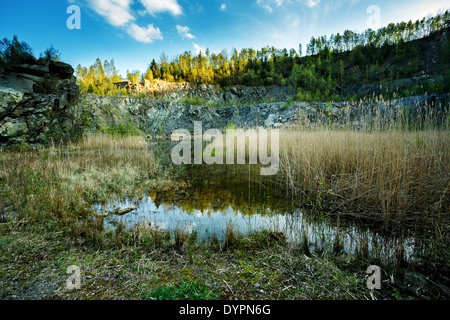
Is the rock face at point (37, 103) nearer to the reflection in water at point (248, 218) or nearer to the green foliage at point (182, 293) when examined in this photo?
the reflection in water at point (248, 218)

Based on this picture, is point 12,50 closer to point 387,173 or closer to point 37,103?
point 37,103

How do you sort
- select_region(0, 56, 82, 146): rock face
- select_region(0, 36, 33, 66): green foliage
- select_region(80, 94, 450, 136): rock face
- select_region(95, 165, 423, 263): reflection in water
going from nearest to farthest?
select_region(95, 165, 423, 263): reflection in water < select_region(0, 56, 82, 146): rock face < select_region(0, 36, 33, 66): green foliage < select_region(80, 94, 450, 136): rock face

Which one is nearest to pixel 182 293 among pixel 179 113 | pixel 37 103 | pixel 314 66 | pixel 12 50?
pixel 37 103

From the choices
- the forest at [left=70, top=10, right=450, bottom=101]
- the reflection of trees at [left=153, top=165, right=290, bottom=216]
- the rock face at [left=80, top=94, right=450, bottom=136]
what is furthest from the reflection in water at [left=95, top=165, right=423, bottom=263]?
the forest at [left=70, top=10, right=450, bottom=101]

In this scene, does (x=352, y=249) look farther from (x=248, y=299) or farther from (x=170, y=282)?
(x=170, y=282)

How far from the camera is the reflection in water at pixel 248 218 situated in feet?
6.63

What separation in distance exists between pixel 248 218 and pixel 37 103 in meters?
12.1

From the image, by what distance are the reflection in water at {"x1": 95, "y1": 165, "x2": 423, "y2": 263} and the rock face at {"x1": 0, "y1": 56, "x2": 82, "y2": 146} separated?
7.38m

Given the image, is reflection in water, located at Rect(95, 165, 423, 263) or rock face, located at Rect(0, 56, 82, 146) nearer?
reflection in water, located at Rect(95, 165, 423, 263)

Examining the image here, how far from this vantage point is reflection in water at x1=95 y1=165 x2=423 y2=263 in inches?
79.5

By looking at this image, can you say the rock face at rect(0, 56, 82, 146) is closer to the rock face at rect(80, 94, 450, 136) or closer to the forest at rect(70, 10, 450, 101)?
the rock face at rect(80, 94, 450, 136)

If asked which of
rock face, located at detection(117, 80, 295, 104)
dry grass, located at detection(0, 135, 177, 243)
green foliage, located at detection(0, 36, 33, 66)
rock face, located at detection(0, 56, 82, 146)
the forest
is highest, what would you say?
the forest

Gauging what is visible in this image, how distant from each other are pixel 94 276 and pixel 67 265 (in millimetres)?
372

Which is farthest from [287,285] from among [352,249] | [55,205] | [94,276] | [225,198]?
[55,205]
